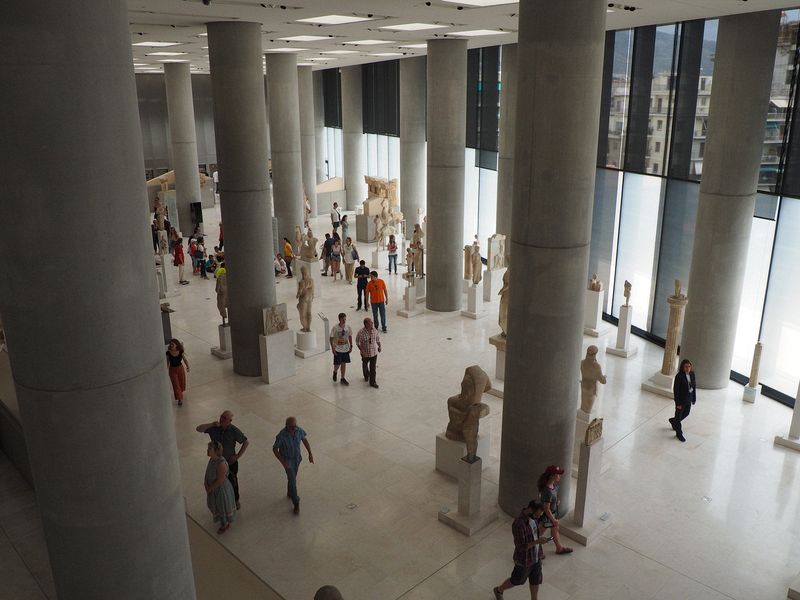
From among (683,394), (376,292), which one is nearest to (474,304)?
(376,292)

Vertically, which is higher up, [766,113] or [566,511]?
[766,113]

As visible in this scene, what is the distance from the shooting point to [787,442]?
1083 cm

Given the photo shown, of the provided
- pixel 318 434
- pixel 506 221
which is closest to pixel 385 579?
pixel 318 434

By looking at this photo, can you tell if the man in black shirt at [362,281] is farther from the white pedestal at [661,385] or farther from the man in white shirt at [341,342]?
the white pedestal at [661,385]

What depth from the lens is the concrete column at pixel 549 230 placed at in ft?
24.0

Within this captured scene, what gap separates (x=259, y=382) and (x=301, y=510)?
4.56 metres

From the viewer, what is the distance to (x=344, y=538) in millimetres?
8453

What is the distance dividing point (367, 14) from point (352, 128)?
20987 mm

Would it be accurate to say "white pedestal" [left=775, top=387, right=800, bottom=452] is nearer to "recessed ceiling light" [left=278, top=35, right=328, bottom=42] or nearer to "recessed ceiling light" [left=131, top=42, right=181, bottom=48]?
"recessed ceiling light" [left=278, top=35, right=328, bottom=42]

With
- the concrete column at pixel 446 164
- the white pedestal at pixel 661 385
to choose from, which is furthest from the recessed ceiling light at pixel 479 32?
the white pedestal at pixel 661 385

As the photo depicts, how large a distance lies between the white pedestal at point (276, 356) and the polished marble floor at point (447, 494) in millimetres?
215

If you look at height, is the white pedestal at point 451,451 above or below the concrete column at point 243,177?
below

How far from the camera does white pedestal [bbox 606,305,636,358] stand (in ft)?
47.9

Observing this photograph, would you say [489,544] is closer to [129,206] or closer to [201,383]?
[129,206]
